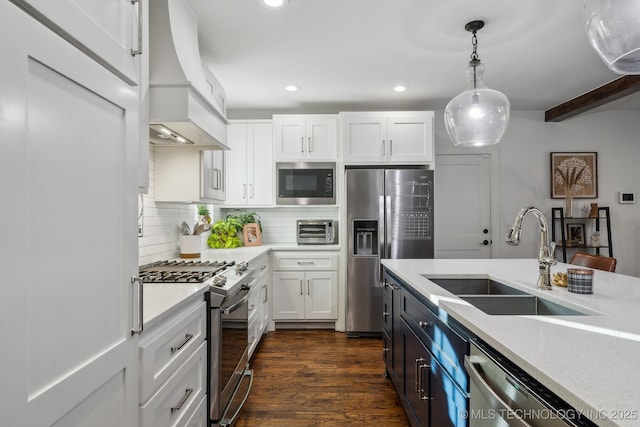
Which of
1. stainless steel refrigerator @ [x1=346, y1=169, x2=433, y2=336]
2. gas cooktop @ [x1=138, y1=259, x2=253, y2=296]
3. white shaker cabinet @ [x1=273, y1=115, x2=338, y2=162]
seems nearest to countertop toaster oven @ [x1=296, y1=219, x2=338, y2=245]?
stainless steel refrigerator @ [x1=346, y1=169, x2=433, y2=336]

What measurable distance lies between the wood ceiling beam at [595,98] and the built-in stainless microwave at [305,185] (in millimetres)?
2742

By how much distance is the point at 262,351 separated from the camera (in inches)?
127

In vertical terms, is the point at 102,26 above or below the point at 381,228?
above

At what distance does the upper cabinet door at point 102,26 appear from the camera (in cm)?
73

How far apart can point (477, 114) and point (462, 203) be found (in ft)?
7.87

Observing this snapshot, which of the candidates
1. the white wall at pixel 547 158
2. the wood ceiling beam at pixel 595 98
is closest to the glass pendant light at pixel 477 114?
the wood ceiling beam at pixel 595 98

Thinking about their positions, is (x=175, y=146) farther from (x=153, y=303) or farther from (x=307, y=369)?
(x=307, y=369)

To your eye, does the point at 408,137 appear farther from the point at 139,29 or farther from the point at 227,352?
the point at 139,29

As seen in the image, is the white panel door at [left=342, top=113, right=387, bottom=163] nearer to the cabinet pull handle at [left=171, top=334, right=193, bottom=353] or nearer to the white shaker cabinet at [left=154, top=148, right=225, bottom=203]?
the white shaker cabinet at [left=154, top=148, right=225, bottom=203]

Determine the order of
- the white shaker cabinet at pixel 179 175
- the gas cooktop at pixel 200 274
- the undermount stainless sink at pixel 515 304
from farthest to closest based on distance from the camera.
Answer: the white shaker cabinet at pixel 179 175
the gas cooktop at pixel 200 274
the undermount stainless sink at pixel 515 304

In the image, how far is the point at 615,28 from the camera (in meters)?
1.17

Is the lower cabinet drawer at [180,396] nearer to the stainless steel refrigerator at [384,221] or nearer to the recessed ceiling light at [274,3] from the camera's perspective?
the recessed ceiling light at [274,3]

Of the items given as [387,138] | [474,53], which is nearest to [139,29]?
[474,53]

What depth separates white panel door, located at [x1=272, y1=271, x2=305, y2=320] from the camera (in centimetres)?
380
